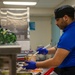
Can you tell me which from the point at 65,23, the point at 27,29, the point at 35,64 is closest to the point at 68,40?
the point at 65,23

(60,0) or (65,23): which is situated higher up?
(60,0)

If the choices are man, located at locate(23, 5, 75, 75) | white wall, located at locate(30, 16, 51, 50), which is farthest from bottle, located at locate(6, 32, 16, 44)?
white wall, located at locate(30, 16, 51, 50)

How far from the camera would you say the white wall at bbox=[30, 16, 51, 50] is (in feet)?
29.6

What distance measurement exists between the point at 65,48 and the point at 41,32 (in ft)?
24.9

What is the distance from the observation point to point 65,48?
1521mm

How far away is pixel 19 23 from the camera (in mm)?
3998

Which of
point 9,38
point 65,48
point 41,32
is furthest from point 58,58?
point 41,32

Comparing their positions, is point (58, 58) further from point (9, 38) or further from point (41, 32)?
point (41, 32)

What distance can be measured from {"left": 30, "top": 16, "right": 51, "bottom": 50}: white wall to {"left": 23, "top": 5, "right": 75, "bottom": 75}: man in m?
7.25

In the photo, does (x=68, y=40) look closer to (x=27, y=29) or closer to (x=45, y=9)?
(x=27, y=29)

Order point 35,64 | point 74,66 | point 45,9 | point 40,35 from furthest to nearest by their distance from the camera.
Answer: point 40,35, point 45,9, point 74,66, point 35,64

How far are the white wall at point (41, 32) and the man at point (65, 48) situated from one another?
725 cm

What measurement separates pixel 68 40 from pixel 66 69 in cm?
31

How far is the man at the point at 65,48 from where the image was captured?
150cm
